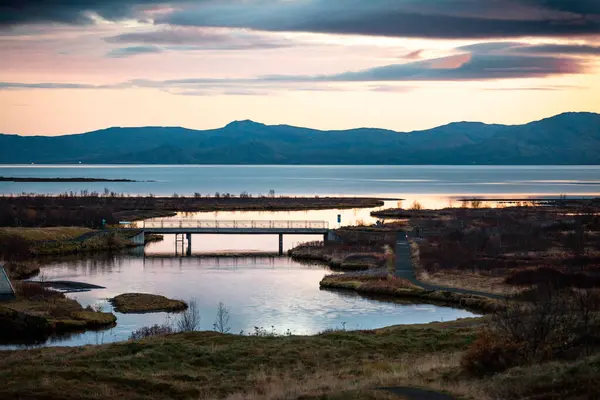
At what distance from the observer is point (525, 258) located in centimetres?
6309

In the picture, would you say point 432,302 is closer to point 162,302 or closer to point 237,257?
point 162,302

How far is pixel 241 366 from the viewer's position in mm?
25922

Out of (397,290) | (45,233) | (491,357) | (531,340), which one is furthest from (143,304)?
(45,233)

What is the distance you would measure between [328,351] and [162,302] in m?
20.1

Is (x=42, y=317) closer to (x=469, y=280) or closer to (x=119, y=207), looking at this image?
(x=469, y=280)

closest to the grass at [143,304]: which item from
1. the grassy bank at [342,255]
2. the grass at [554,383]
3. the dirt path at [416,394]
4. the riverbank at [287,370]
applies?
the riverbank at [287,370]

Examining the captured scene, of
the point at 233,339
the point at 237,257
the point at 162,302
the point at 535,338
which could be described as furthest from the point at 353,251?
the point at 535,338

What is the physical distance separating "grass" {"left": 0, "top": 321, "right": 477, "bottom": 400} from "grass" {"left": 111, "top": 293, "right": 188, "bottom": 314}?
13007 mm

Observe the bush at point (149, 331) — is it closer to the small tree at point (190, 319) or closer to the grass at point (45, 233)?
the small tree at point (190, 319)

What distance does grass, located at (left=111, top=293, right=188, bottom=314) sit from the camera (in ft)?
146

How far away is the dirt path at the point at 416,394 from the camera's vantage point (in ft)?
61.1

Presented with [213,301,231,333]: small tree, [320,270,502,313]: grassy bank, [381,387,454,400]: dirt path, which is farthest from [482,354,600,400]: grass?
[320,270,502,313]: grassy bank

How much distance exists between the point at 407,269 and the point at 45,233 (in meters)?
36.5

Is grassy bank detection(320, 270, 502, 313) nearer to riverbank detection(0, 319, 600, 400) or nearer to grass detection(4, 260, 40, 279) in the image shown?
riverbank detection(0, 319, 600, 400)
